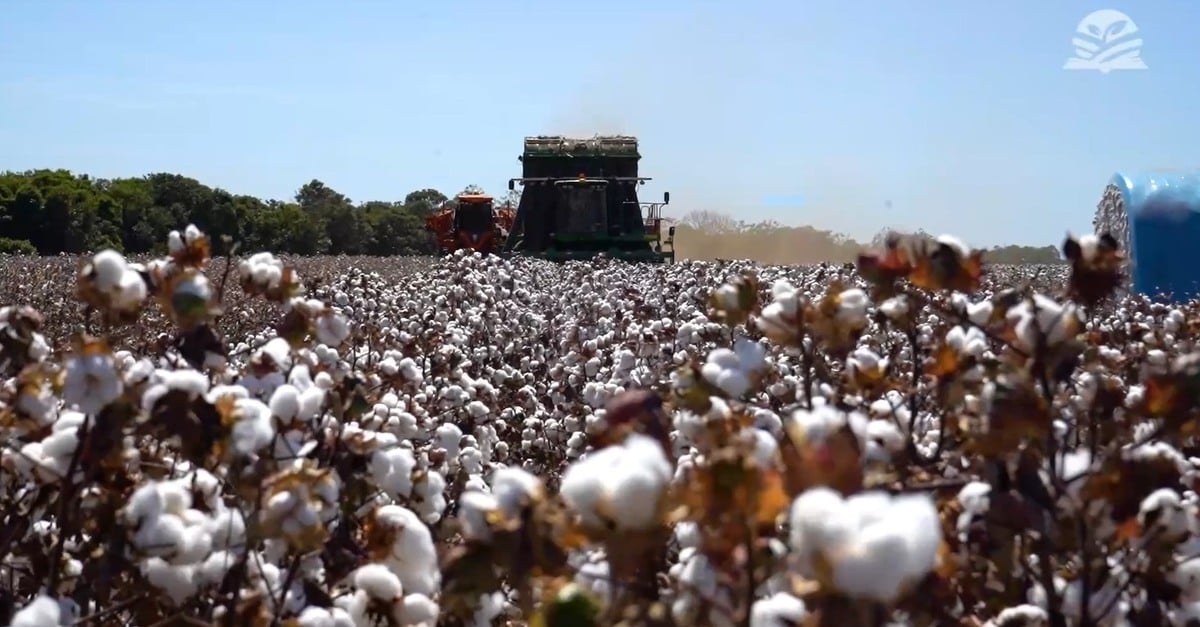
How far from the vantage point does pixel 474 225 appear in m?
24.5

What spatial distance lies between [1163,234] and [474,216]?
13.9 meters

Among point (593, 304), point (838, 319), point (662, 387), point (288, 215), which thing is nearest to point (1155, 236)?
point (593, 304)

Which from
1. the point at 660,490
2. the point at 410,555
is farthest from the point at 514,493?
the point at 410,555

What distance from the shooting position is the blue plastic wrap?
12.6 metres

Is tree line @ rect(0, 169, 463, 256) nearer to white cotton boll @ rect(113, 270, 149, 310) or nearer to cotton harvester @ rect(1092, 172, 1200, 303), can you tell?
cotton harvester @ rect(1092, 172, 1200, 303)

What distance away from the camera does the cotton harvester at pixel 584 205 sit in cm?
2091

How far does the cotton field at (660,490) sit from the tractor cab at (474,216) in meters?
21.6

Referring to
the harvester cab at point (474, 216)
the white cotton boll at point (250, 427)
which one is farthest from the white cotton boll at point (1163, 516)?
the harvester cab at point (474, 216)

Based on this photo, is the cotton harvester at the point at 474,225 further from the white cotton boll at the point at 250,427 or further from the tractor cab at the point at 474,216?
the white cotton boll at the point at 250,427

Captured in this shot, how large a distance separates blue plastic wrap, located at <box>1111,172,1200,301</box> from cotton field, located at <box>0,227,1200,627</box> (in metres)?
10.6

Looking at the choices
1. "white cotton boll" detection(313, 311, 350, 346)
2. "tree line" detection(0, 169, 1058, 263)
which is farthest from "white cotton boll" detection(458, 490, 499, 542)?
"tree line" detection(0, 169, 1058, 263)

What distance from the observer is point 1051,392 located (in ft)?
6.57

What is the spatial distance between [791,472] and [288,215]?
54.6 metres

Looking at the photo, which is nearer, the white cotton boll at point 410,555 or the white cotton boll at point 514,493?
the white cotton boll at point 514,493
